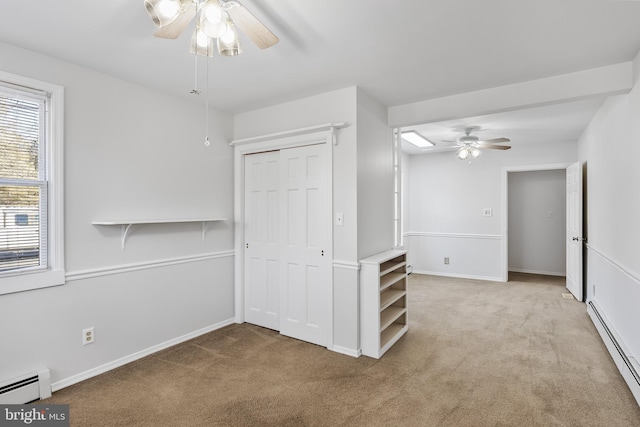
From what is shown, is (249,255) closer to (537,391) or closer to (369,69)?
(369,69)

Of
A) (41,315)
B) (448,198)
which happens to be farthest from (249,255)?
(448,198)

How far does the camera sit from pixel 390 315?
339cm

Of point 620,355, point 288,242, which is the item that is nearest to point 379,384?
point 288,242

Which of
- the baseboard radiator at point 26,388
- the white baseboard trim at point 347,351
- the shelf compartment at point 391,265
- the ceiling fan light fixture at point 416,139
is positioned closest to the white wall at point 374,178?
the shelf compartment at point 391,265

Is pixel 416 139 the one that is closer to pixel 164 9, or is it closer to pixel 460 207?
pixel 460 207

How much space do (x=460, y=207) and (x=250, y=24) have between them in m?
5.78

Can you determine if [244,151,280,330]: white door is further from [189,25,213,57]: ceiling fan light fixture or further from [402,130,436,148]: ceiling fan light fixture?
[402,130,436,148]: ceiling fan light fixture

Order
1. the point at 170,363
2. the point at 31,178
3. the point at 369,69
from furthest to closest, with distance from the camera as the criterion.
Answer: the point at 170,363
the point at 369,69
the point at 31,178

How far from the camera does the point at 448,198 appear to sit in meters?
6.59

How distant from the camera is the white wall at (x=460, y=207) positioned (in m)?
5.98

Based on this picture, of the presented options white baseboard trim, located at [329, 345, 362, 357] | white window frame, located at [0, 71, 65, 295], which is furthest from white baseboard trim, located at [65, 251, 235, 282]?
white baseboard trim, located at [329, 345, 362, 357]

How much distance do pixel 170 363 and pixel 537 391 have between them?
2.93 m

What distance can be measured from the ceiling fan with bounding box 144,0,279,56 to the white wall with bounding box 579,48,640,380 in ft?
8.89

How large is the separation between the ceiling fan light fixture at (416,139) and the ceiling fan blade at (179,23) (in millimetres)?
3638
